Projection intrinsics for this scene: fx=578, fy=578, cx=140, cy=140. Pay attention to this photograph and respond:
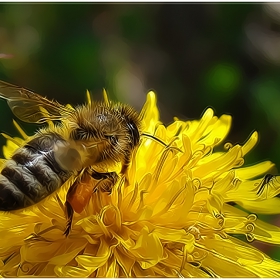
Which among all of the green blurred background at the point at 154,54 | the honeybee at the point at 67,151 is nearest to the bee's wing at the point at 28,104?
the honeybee at the point at 67,151

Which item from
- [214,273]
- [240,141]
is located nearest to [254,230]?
[214,273]

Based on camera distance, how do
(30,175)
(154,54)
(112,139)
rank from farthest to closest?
(154,54) < (112,139) < (30,175)

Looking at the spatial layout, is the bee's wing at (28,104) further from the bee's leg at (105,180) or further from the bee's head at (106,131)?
the bee's leg at (105,180)

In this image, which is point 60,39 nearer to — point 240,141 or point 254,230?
point 240,141

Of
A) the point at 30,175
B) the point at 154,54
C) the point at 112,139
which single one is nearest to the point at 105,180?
the point at 112,139

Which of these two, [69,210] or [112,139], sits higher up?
[112,139]

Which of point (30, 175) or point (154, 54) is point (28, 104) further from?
point (154, 54)

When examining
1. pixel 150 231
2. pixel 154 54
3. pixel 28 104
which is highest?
pixel 28 104
